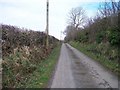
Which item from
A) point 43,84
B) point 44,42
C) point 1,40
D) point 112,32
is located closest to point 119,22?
point 112,32

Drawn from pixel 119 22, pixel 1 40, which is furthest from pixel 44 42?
pixel 1 40

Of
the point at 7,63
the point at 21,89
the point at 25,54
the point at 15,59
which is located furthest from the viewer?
the point at 25,54

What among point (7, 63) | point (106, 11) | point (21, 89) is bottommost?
point (21, 89)

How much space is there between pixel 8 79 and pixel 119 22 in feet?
43.3

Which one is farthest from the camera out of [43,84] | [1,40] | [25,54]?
[25,54]

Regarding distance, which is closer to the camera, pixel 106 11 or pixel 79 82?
pixel 79 82

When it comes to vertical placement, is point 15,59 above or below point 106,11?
below

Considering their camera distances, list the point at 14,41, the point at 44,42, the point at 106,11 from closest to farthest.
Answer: the point at 14,41, the point at 106,11, the point at 44,42

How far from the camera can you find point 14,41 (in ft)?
66.9

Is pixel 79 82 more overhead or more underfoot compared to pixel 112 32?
more underfoot

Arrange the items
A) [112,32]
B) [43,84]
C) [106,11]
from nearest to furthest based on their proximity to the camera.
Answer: [43,84] < [112,32] < [106,11]

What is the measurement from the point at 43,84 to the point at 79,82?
1746mm

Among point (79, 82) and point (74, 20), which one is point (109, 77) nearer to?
point (79, 82)

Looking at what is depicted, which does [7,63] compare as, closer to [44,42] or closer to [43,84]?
[43,84]
